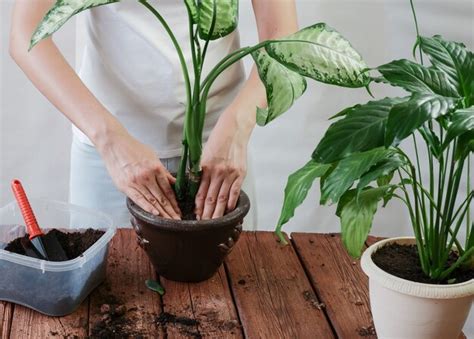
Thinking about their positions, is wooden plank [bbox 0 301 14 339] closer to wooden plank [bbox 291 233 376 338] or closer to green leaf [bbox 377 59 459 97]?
wooden plank [bbox 291 233 376 338]

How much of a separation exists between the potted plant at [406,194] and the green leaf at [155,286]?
0.29m

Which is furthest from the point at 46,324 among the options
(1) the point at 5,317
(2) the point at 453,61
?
(2) the point at 453,61

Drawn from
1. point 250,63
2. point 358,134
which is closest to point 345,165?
point 358,134

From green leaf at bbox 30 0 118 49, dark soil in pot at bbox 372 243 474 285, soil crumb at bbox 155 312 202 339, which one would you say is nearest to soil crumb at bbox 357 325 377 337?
dark soil in pot at bbox 372 243 474 285

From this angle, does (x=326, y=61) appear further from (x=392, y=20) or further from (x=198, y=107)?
(x=392, y=20)

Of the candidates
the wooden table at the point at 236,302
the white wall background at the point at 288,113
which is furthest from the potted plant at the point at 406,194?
the white wall background at the point at 288,113

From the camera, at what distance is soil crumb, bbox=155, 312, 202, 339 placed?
124 centimetres

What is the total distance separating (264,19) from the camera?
1.62 metres

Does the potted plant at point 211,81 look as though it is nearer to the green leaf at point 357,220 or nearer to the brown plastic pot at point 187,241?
the brown plastic pot at point 187,241

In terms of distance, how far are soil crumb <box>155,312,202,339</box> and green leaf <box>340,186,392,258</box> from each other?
0.27 metres

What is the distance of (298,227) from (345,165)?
1.45 meters

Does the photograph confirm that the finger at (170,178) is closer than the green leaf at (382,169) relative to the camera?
No

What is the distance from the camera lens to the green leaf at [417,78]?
1115 millimetres

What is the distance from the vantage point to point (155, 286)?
4.47ft
